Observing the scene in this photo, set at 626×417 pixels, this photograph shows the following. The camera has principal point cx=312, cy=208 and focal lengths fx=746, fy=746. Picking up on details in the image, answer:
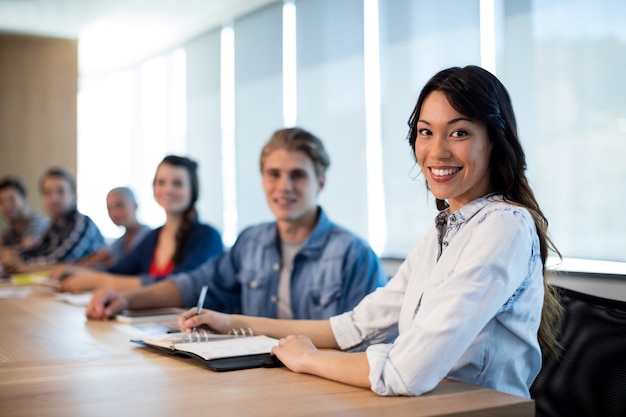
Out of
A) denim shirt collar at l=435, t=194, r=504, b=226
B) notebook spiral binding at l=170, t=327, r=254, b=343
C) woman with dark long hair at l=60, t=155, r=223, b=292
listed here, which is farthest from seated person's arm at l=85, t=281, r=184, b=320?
denim shirt collar at l=435, t=194, r=504, b=226

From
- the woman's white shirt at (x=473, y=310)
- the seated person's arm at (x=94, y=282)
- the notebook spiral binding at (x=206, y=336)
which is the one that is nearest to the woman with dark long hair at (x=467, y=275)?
the woman's white shirt at (x=473, y=310)

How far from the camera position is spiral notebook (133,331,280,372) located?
5.06ft

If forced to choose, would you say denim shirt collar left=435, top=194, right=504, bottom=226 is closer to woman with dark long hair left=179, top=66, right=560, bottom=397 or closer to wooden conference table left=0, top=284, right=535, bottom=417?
woman with dark long hair left=179, top=66, right=560, bottom=397

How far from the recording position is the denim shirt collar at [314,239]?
2541mm

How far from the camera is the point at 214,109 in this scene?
22.1 feet

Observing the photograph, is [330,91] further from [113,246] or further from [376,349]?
[376,349]

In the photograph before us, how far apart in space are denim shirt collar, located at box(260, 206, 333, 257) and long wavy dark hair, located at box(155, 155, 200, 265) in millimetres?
829

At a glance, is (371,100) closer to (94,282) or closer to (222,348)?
(94,282)

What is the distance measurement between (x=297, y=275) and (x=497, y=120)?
1.25 m

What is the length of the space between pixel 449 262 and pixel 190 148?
6038mm

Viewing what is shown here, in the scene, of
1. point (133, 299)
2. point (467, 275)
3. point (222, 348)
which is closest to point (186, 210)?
point (133, 299)

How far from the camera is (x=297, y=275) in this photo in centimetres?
258

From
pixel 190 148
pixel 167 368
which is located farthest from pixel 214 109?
pixel 167 368

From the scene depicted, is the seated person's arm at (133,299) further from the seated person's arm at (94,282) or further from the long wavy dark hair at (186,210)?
the long wavy dark hair at (186,210)
